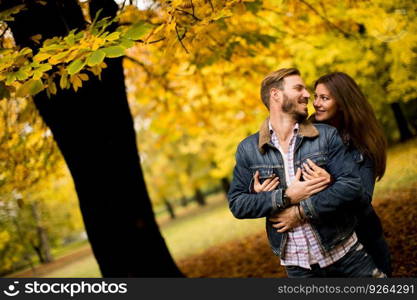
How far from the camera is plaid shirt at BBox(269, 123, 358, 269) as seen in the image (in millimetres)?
2273

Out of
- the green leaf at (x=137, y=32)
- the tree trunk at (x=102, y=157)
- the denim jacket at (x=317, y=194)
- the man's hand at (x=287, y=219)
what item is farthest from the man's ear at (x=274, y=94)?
the tree trunk at (x=102, y=157)

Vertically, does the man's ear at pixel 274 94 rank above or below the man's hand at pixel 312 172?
above

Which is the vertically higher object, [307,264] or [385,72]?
[385,72]

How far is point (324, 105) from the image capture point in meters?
2.86

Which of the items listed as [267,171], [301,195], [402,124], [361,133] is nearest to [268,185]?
[267,171]

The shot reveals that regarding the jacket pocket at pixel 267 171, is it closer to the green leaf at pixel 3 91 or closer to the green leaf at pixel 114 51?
the green leaf at pixel 114 51

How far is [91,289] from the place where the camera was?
3416mm

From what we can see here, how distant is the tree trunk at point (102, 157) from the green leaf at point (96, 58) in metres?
1.83

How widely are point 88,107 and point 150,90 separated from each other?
2.52m

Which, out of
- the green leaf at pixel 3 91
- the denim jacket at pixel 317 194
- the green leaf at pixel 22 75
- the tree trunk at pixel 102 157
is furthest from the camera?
the tree trunk at pixel 102 157

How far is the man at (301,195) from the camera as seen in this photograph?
2.21m

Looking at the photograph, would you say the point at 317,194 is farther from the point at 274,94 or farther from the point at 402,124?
the point at 402,124

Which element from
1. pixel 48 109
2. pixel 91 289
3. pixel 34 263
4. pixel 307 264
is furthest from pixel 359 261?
pixel 34 263

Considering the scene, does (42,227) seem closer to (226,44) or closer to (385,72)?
(226,44)
